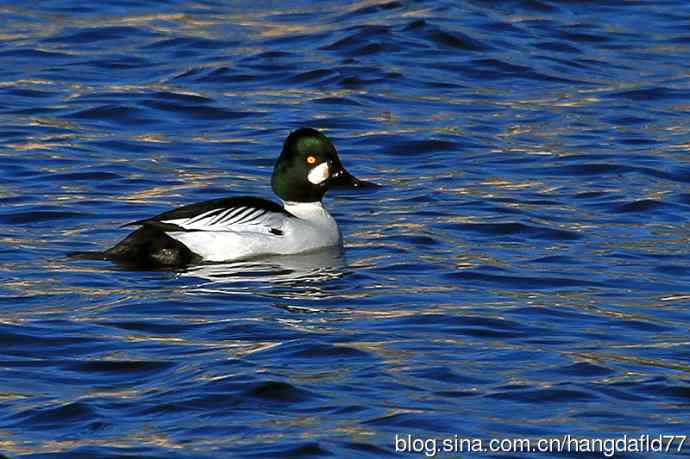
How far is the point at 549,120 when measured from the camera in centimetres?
1653

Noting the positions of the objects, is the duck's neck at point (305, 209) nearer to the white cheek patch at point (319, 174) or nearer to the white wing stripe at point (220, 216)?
the white cheek patch at point (319, 174)

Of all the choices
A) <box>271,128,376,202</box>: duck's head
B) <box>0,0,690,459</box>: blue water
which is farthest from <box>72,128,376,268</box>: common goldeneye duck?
<box>0,0,690,459</box>: blue water

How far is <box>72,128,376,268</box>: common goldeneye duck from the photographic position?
39.0 feet

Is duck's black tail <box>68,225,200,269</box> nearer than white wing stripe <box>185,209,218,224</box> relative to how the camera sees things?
Yes

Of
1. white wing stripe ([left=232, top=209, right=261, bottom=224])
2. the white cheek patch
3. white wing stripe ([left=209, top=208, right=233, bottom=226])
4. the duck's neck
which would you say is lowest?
the duck's neck

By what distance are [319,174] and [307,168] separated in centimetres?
9

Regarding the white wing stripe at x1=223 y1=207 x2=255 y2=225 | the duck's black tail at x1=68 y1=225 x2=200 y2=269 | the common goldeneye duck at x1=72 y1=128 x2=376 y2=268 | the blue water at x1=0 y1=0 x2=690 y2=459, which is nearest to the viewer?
the blue water at x1=0 y1=0 x2=690 y2=459

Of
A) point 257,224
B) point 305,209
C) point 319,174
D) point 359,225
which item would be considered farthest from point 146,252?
point 359,225

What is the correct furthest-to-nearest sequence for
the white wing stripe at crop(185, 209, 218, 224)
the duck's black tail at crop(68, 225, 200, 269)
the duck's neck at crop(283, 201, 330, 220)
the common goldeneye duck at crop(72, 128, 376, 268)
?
the duck's neck at crop(283, 201, 330, 220) → the white wing stripe at crop(185, 209, 218, 224) → the common goldeneye duck at crop(72, 128, 376, 268) → the duck's black tail at crop(68, 225, 200, 269)

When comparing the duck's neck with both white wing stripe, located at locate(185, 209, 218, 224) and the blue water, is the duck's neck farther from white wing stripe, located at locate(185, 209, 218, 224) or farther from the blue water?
white wing stripe, located at locate(185, 209, 218, 224)

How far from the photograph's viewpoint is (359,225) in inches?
531

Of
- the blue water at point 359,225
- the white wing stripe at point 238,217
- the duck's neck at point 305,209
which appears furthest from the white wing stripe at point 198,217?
the duck's neck at point 305,209

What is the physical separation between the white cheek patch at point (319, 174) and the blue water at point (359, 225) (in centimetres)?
51

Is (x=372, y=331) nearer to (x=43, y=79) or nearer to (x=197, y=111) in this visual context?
(x=197, y=111)
